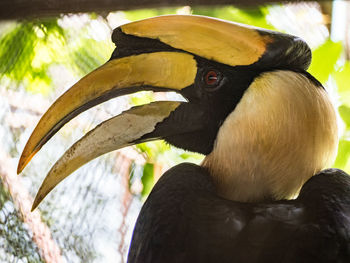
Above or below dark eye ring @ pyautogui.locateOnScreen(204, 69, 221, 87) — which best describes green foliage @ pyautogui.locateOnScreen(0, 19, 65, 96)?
above

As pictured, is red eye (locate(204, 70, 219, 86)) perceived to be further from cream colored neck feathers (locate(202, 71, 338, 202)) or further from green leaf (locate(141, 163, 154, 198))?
green leaf (locate(141, 163, 154, 198))

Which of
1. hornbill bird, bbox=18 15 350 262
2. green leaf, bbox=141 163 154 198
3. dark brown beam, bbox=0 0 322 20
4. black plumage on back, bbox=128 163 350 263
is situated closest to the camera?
black plumage on back, bbox=128 163 350 263

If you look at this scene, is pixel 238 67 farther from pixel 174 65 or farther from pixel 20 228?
pixel 20 228

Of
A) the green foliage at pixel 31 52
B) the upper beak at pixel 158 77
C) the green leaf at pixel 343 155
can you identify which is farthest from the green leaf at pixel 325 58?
the green foliage at pixel 31 52

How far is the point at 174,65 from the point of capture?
939mm

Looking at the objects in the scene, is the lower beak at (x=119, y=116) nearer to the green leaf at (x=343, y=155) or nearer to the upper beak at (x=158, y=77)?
the upper beak at (x=158, y=77)

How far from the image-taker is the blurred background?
1.17 meters

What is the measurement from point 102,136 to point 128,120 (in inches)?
2.1

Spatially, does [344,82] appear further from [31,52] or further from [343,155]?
[31,52]

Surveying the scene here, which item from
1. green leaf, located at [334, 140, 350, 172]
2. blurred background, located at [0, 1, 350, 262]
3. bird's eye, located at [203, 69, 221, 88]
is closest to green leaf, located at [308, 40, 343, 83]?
blurred background, located at [0, 1, 350, 262]

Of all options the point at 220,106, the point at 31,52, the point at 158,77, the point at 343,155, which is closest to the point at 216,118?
the point at 220,106

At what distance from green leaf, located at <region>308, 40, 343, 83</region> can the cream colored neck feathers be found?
0.29 meters

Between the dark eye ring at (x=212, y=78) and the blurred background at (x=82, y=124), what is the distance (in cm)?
25

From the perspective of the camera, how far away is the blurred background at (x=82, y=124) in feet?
3.85
